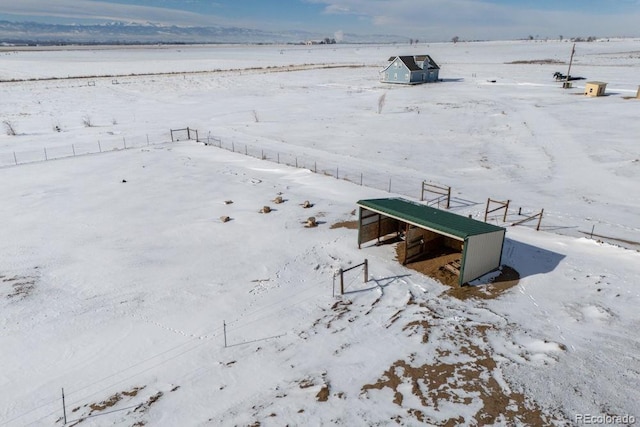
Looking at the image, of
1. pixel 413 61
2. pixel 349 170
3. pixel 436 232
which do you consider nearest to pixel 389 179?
pixel 349 170

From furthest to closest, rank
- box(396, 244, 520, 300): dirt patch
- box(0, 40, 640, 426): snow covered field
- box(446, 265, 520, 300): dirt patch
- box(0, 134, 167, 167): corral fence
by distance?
box(0, 134, 167, 167): corral fence, box(396, 244, 520, 300): dirt patch, box(446, 265, 520, 300): dirt patch, box(0, 40, 640, 426): snow covered field

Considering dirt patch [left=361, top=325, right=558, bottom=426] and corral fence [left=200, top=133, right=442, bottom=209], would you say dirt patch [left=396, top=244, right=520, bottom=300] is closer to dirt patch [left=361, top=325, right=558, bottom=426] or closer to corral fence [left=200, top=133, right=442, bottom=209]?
dirt patch [left=361, top=325, right=558, bottom=426]

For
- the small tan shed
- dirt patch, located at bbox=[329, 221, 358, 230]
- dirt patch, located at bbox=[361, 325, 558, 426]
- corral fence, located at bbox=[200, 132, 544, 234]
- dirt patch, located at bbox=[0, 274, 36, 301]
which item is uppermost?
the small tan shed

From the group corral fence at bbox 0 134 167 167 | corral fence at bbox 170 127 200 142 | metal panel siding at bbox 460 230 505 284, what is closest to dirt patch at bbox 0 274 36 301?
metal panel siding at bbox 460 230 505 284

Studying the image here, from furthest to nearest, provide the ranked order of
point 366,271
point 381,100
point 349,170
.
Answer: point 381,100 < point 349,170 < point 366,271

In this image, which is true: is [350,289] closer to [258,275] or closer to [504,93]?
[258,275]

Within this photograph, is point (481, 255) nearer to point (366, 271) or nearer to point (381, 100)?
point (366, 271)

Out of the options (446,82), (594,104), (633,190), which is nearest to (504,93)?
(594,104)
